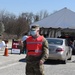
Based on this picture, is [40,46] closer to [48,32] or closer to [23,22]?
[48,32]

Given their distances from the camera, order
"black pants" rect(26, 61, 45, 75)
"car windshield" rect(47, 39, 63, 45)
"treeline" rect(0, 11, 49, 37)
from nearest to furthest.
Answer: "black pants" rect(26, 61, 45, 75) → "car windshield" rect(47, 39, 63, 45) → "treeline" rect(0, 11, 49, 37)

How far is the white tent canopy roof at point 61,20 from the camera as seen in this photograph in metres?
33.6

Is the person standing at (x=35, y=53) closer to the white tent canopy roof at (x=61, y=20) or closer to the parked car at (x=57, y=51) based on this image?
the parked car at (x=57, y=51)

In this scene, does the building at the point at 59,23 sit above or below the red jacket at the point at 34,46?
above

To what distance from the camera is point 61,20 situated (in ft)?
113

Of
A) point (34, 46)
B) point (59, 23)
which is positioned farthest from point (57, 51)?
point (59, 23)

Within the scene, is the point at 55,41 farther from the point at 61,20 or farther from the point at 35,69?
the point at 61,20

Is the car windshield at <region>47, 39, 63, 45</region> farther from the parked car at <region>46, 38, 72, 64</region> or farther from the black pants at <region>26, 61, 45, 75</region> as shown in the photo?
the black pants at <region>26, 61, 45, 75</region>

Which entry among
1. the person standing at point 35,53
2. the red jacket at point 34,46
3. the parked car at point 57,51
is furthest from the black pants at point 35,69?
the parked car at point 57,51

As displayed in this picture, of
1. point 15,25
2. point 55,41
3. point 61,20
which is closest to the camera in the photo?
point 55,41

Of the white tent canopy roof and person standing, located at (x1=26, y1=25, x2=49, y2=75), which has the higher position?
the white tent canopy roof

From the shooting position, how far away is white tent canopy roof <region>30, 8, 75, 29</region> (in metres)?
33.6

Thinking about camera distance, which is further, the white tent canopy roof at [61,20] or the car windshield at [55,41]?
the white tent canopy roof at [61,20]

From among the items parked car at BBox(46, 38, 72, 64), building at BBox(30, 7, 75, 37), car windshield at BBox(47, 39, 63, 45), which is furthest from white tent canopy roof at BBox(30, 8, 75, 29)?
parked car at BBox(46, 38, 72, 64)
